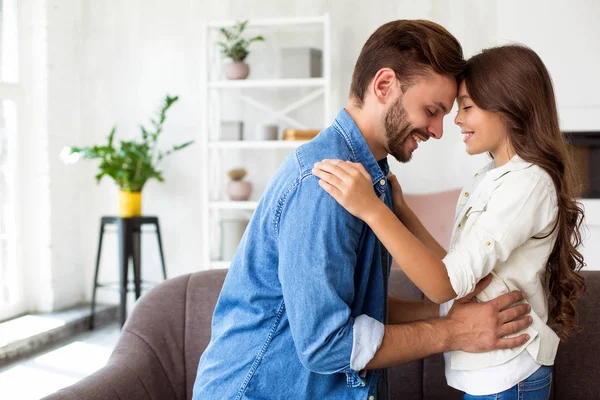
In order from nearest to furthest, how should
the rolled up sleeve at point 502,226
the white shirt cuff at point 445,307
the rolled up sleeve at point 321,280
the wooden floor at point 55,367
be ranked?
1. the rolled up sleeve at point 321,280
2. the rolled up sleeve at point 502,226
3. the white shirt cuff at point 445,307
4. the wooden floor at point 55,367

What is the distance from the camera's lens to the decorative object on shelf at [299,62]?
14.4 feet

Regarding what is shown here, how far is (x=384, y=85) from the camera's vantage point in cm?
140

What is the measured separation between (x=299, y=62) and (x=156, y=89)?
50.1 inches

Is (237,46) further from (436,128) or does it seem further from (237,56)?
(436,128)

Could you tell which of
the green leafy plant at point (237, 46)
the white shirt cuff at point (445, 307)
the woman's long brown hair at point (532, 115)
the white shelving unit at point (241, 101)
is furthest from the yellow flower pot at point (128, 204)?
the woman's long brown hair at point (532, 115)

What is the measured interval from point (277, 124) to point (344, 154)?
3559mm

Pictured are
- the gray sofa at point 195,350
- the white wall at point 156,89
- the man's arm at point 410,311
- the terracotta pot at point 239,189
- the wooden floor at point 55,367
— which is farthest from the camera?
the white wall at point 156,89

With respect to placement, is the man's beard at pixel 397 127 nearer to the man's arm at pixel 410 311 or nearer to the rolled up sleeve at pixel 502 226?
the rolled up sleeve at pixel 502 226

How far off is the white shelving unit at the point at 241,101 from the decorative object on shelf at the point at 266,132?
0.07 meters

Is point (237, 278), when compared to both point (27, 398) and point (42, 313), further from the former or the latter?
point (42, 313)

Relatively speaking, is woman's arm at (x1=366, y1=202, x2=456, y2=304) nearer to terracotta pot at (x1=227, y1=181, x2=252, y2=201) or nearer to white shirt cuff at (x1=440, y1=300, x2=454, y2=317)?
white shirt cuff at (x1=440, y1=300, x2=454, y2=317)

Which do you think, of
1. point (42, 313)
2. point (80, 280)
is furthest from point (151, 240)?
point (42, 313)

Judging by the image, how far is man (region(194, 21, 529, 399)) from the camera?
1.22 metres

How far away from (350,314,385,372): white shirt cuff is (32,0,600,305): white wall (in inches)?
139
